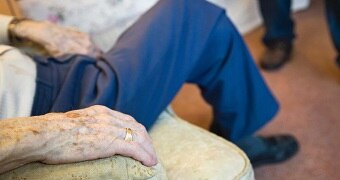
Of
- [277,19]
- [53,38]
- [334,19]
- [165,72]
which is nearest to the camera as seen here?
[165,72]

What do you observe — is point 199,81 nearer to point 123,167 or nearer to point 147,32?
point 147,32

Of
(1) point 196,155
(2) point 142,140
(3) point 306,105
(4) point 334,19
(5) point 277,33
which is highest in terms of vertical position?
(2) point 142,140

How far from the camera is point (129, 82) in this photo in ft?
2.91

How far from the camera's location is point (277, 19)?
1658 millimetres

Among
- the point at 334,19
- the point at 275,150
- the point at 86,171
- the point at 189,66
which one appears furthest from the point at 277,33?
the point at 86,171

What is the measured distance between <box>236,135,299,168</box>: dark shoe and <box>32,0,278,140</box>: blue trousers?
82 millimetres

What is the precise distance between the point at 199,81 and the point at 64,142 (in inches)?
20.9

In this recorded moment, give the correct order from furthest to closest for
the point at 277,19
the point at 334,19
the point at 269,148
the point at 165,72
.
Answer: the point at 277,19, the point at 334,19, the point at 269,148, the point at 165,72

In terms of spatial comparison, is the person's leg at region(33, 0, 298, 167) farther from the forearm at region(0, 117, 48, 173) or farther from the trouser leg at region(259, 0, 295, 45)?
the trouser leg at region(259, 0, 295, 45)

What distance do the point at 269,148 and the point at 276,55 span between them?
1.88 feet

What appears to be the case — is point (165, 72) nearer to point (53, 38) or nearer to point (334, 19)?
point (53, 38)

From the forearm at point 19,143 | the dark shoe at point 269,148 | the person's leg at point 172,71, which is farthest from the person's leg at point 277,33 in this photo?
the forearm at point 19,143

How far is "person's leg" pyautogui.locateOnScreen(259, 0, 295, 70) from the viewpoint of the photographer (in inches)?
64.6

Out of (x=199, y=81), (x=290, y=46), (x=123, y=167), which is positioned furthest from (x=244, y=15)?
(x=123, y=167)
